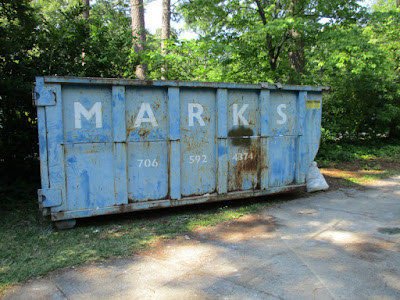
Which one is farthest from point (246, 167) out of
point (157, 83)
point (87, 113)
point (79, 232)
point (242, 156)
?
point (79, 232)

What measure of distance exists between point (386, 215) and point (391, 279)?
233cm

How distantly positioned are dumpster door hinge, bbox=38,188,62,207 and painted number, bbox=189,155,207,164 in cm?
193

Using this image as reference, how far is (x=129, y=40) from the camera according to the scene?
7.78m

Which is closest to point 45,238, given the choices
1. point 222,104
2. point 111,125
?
point 111,125

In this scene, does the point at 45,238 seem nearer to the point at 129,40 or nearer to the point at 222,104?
the point at 222,104

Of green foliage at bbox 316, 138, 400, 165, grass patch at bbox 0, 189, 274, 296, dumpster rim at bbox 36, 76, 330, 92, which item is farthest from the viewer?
green foliage at bbox 316, 138, 400, 165

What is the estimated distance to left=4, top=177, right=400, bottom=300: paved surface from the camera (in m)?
2.72

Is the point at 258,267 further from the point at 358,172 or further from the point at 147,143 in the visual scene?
the point at 358,172

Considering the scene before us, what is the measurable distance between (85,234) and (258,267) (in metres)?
2.32

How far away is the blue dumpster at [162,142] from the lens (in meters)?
4.09

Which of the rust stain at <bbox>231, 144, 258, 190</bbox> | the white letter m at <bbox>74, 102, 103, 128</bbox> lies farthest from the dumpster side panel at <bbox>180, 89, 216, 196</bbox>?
the white letter m at <bbox>74, 102, 103, 128</bbox>

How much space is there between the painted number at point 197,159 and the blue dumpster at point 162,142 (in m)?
0.02

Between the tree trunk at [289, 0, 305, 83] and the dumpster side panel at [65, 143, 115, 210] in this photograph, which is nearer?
the dumpster side panel at [65, 143, 115, 210]

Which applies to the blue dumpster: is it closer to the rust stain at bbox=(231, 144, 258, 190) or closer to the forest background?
the rust stain at bbox=(231, 144, 258, 190)
